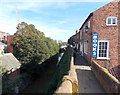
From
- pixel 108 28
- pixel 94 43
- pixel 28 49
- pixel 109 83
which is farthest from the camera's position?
pixel 28 49

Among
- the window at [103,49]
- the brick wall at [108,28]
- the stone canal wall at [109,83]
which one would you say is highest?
the brick wall at [108,28]

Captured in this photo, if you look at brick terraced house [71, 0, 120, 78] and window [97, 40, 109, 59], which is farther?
window [97, 40, 109, 59]

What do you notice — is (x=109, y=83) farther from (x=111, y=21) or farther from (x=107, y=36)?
(x=111, y=21)

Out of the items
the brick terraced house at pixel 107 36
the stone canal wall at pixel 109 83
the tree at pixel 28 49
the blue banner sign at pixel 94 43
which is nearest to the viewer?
the stone canal wall at pixel 109 83

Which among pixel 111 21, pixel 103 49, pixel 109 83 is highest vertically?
pixel 111 21

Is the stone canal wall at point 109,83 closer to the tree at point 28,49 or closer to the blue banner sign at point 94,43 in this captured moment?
the blue banner sign at point 94,43

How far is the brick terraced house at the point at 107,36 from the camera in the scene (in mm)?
10141

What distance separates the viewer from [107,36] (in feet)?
33.9

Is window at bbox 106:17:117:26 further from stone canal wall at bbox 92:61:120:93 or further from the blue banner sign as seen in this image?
stone canal wall at bbox 92:61:120:93

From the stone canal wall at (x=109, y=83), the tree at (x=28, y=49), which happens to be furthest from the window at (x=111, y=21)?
the tree at (x=28, y=49)

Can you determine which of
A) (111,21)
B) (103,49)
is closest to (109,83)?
(103,49)

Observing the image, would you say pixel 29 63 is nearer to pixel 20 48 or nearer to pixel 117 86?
pixel 20 48

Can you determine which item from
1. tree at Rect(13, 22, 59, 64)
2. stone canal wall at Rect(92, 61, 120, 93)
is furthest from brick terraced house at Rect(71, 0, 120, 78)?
tree at Rect(13, 22, 59, 64)

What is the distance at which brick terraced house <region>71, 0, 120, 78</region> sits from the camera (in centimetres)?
1014
